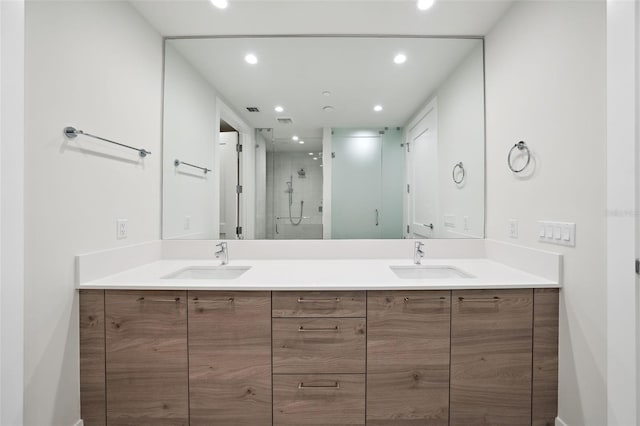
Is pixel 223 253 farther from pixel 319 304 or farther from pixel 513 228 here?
pixel 513 228

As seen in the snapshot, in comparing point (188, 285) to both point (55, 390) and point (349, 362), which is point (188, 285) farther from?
point (349, 362)

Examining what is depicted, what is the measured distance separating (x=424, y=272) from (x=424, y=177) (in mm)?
695

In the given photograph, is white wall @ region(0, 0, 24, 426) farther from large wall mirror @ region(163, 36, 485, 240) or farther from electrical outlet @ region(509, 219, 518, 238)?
electrical outlet @ region(509, 219, 518, 238)

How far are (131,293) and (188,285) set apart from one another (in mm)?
303

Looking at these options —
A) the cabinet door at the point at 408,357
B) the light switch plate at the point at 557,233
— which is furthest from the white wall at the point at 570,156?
the cabinet door at the point at 408,357

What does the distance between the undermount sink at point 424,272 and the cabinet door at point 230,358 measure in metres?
0.96

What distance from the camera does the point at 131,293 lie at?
4.46ft

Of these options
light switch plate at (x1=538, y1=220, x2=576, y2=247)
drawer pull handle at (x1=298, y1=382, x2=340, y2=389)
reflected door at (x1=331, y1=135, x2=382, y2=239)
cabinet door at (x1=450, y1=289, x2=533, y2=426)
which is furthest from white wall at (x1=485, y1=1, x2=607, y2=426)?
drawer pull handle at (x1=298, y1=382, x2=340, y2=389)

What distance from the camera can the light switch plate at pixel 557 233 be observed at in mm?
1273

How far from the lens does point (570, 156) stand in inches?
50.4

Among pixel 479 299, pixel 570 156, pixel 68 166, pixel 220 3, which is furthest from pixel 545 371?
pixel 220 3

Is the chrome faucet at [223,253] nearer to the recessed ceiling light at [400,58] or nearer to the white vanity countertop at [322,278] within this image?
the white vanity countertop at [322,278]

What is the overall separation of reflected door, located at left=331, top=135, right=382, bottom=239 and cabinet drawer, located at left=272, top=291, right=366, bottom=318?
26.9 inches

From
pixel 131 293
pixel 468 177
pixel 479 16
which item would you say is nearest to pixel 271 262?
pixel 131 293
